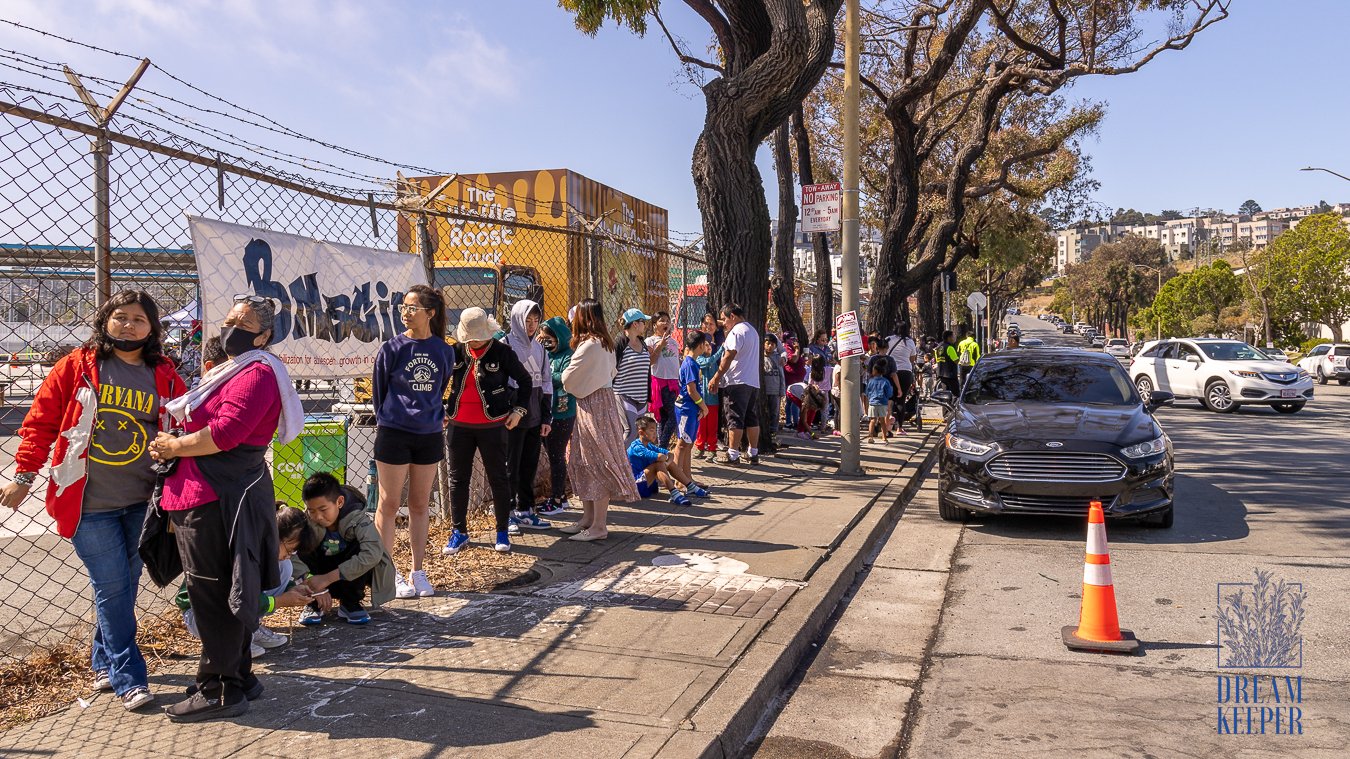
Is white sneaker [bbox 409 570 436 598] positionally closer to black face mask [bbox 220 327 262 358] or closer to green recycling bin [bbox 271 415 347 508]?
green recycling bin [bbox 271 415 347 508]

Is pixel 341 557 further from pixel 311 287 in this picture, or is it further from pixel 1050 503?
pixel 1050 503

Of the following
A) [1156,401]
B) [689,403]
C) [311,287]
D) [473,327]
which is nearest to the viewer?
[311,287]

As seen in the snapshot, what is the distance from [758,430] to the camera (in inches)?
465

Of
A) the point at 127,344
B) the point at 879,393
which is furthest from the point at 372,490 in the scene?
the point at 879,393

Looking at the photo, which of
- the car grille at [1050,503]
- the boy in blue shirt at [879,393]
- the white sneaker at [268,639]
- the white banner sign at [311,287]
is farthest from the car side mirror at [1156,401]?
the white sneaker at [268,639]

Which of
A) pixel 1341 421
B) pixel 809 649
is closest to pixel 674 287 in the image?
pixel 1341 421

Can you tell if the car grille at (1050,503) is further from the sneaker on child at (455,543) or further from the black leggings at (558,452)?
the sneaker on child at (455,543)

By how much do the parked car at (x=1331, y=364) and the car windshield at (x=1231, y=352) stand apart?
48.8 feet

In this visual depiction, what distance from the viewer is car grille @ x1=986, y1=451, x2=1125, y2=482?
817cm

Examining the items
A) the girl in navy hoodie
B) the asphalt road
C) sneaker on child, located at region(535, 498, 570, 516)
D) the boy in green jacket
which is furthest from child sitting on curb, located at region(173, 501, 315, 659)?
sneaker on child, located at region(535, 498, 570, 516)

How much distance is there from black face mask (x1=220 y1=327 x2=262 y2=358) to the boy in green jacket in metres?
3.97

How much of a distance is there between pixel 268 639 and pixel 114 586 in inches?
39.1

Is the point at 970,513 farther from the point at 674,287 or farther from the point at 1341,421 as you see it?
the point at 1341,421

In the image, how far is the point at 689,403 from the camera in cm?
1004
